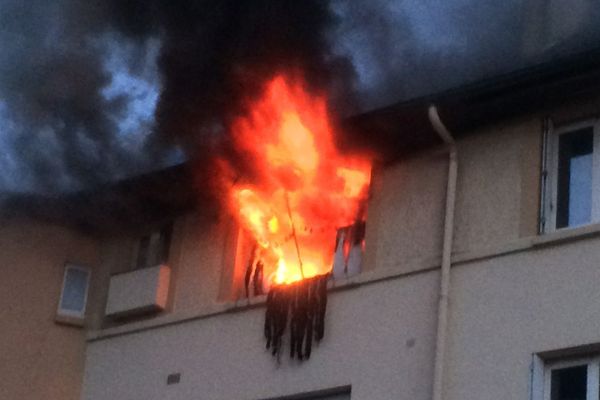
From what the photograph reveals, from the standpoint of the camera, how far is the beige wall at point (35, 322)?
1628 centimetres

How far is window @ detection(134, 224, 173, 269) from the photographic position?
55.2ft

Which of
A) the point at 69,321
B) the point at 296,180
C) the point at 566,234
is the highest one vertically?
the point at 296,180

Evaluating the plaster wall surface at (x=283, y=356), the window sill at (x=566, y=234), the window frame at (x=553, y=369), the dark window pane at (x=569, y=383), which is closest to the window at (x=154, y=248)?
the plaster wall surface at (x=283, y=356)

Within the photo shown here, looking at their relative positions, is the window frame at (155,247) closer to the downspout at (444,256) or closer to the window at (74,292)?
the window at (74,292)

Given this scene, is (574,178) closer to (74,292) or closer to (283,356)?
(283,356)

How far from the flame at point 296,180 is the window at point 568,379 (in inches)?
139

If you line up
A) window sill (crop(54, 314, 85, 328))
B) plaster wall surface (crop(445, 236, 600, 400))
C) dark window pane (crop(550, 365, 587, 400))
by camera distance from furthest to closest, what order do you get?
window sill (crop(54, 314, 85, 328)) → plaster wall surface (crop(445, 236, 600, 400)) → dark window pane (crop(550, 365, 587, 400))

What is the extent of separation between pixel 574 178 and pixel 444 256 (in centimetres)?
153

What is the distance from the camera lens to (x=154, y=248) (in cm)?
1700

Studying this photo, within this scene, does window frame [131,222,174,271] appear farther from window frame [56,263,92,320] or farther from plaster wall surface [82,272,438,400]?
plaster wall surface [82,272,438,400]

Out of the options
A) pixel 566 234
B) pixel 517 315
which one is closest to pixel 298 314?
pixel 517 315

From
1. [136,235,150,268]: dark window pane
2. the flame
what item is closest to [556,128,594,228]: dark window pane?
the flame

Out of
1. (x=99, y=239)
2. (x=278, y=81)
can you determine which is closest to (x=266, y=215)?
(x=278, y=81)

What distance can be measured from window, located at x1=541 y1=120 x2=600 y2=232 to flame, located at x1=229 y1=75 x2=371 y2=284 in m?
2.37
